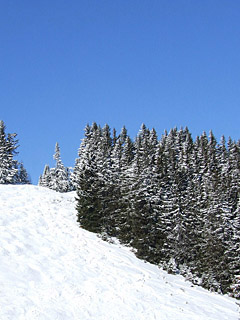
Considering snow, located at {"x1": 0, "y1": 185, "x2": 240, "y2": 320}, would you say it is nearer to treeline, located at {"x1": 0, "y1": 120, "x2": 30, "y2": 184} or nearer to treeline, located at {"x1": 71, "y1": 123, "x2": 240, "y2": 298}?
treeline, located at {"x1": 71, "y1": 123, "x2": 240, "y2": 298}

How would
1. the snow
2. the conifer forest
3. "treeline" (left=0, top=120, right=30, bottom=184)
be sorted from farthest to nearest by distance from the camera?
"treeline" (left=0, top=120, right=30, bottom=184)
the conifer forest
the snow

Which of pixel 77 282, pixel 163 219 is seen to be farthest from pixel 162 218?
pixel 77 282

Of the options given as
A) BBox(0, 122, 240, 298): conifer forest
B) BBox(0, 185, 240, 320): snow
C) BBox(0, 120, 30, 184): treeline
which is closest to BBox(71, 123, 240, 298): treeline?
BBox(0, 122, 240, 298): conifer forest

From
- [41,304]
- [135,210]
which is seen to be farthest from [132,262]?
[41,304]

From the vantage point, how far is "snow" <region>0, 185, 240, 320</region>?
568 inches

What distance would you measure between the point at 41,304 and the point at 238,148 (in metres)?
83.2

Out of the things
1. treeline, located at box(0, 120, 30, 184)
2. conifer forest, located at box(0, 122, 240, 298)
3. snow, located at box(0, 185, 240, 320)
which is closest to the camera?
snow, located at box(0, 185, 240, 320)

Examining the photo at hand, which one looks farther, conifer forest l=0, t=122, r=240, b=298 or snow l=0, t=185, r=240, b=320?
conifer forest l=0, t=122, r=240, b=298

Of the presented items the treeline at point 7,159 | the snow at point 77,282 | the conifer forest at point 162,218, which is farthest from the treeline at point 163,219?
the treeline at point 7,159

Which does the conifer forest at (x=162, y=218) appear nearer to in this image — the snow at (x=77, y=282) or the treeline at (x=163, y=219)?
the treeline at (x=163, y=219)

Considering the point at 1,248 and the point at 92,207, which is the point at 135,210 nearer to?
the point at 92,207

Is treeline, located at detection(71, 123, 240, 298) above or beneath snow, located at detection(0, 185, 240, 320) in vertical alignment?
above

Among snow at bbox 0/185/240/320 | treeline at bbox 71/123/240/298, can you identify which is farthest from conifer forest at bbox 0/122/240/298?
snow at bbox 0/185/240/320

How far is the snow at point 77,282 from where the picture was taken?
14.4 metres
